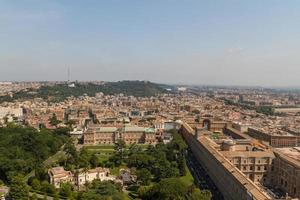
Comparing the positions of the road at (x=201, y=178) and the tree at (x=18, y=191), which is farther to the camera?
the road at (x=201, y=178)

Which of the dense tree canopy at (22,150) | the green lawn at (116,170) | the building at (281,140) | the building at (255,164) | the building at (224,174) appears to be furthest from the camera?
the building at (281,140)

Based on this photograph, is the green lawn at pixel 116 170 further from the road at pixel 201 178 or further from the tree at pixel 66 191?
the road at pixel 201 178

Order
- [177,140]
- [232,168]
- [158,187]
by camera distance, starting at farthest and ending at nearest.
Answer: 1. [177,140]
2. [232,168]
3. [158,187]

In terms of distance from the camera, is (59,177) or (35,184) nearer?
(35,184)

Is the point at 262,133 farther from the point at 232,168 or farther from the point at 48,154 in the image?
the point at 48,154

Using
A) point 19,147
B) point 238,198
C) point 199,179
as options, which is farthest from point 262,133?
point 19,147

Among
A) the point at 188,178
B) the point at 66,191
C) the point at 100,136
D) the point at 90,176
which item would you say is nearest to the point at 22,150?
the point at 90,176

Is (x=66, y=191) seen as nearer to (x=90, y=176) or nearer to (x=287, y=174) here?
(x=90, y=176)

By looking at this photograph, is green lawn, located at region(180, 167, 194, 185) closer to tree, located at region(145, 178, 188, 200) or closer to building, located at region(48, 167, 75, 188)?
tree, located at region(145, 178, 188, 200)

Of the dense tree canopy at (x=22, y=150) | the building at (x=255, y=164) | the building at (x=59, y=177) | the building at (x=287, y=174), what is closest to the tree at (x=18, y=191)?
the building at (x=59, y=177)
